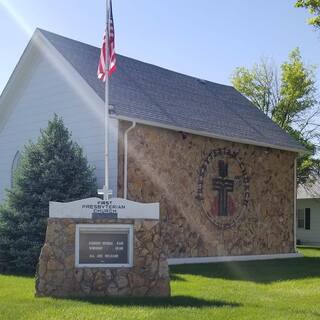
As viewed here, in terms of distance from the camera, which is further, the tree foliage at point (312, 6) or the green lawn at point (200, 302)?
the tree foliage at point (312, 6)

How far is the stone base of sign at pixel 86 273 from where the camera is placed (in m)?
10.7

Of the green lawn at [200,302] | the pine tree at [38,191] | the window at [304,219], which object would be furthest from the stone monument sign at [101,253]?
the window at [304,219]

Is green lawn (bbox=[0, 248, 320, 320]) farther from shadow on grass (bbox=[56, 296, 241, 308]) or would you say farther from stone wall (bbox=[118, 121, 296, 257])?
stone wall (bbox=[118, 121, 296, 257])

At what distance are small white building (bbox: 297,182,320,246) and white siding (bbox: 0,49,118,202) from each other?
21558 mm

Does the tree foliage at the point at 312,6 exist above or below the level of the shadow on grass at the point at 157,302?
above

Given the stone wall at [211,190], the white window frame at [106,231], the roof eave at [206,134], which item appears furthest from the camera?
the stone wall at [211,190]

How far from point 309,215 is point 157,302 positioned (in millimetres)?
29094

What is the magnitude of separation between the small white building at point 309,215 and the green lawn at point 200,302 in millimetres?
22423

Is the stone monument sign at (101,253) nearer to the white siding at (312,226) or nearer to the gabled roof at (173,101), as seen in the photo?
the gabled roof at (173,101)

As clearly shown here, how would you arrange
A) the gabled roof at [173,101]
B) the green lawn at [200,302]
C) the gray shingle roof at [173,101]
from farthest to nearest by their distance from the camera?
the gray shingle roof at [173,101], the gabled roof at [173,101], the green lawn at [200,302]

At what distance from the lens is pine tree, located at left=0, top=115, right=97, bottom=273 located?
1509cm

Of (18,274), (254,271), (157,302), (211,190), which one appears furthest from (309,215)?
(157,302)

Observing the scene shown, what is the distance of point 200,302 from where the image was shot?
33.2 ft

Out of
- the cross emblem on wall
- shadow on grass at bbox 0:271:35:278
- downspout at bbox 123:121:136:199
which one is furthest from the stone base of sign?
the cross emblem on wall
